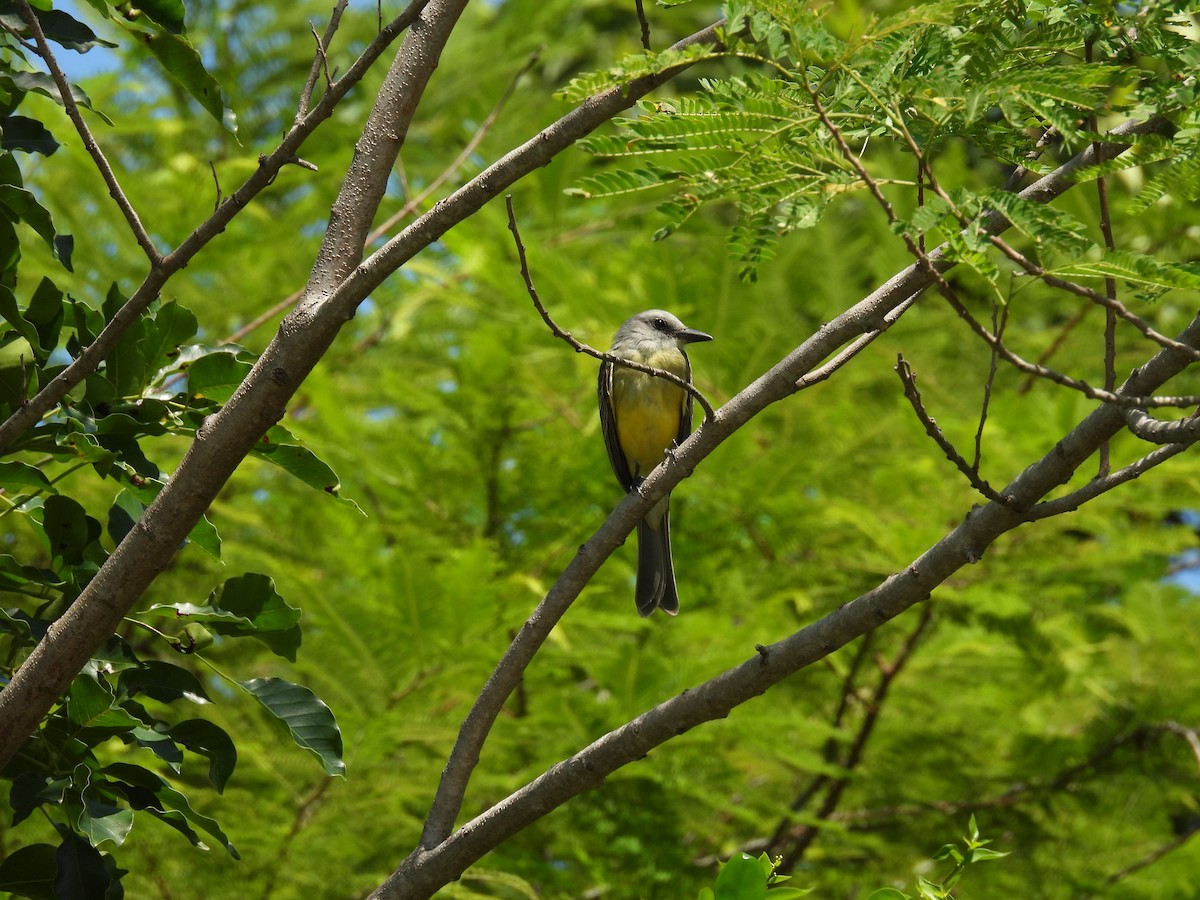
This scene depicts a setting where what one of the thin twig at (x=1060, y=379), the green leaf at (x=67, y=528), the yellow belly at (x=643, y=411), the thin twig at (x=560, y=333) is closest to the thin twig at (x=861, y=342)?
the thin twig at (x=560, y=333)

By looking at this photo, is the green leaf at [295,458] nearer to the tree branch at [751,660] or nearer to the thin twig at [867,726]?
the tree branch at [751,660]

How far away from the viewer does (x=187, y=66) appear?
2.67 meters

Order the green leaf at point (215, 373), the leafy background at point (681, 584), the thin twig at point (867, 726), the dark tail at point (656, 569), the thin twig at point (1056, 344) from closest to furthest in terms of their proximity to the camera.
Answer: the green leaf at point (215, 373) → the leafy background at point (681, 584) → the dark tail at point (656, 569) → the thin twig at point (867, 726) → the thin twig at point (1056, 344)

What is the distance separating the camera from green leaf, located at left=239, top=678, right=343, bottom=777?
256cm

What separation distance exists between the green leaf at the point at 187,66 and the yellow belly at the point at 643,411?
11.0ft

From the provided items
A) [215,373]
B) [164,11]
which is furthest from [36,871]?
[164,11]

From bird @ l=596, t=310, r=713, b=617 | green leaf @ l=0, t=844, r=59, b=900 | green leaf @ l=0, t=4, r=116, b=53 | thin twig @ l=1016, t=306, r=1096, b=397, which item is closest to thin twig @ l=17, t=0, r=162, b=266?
green leaf @ l=0, t=4, r=116, b=53

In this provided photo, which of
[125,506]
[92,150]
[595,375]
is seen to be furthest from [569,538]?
[92,150]

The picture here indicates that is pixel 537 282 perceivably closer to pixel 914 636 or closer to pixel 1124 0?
pixel 914 636

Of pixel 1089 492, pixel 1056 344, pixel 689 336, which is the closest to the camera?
pixel 1089 492

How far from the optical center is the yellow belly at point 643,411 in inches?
233

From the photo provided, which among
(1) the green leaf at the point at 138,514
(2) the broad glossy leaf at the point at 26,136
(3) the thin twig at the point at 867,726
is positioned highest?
(3) the thin twig at the point at 867,726

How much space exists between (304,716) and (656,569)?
271 cm

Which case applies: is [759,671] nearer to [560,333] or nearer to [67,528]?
[560,333]
